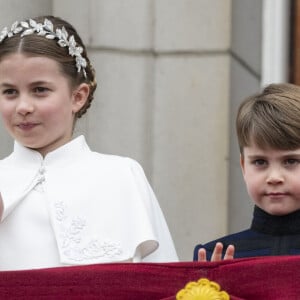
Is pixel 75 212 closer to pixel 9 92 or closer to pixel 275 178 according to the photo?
pixel 9 92

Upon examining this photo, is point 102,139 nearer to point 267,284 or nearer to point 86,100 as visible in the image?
point 86,100

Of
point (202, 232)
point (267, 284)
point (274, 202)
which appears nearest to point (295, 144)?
point (274, 202)

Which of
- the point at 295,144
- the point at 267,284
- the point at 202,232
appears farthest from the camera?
the point at 202,232

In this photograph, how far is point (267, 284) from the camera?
Result: 15.5ft

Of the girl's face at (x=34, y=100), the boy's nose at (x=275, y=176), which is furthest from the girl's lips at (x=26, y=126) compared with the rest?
the boy's nose at (x=275, y=176)

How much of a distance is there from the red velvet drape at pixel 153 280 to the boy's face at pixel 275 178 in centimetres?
49

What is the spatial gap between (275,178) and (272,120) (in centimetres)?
19

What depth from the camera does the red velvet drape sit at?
4.72 meters

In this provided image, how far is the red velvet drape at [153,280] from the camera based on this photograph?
4.72 meters

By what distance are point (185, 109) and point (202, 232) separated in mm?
569

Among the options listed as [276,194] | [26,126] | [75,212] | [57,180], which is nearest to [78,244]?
[75,212]

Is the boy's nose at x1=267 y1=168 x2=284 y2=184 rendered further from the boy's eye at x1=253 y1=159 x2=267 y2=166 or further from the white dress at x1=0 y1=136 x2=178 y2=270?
the white dress at x1=0 y1=136 x2=178 y2=270

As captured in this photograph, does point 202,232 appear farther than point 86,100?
Yes

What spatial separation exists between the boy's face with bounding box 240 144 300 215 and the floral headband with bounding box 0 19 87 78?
697mm
